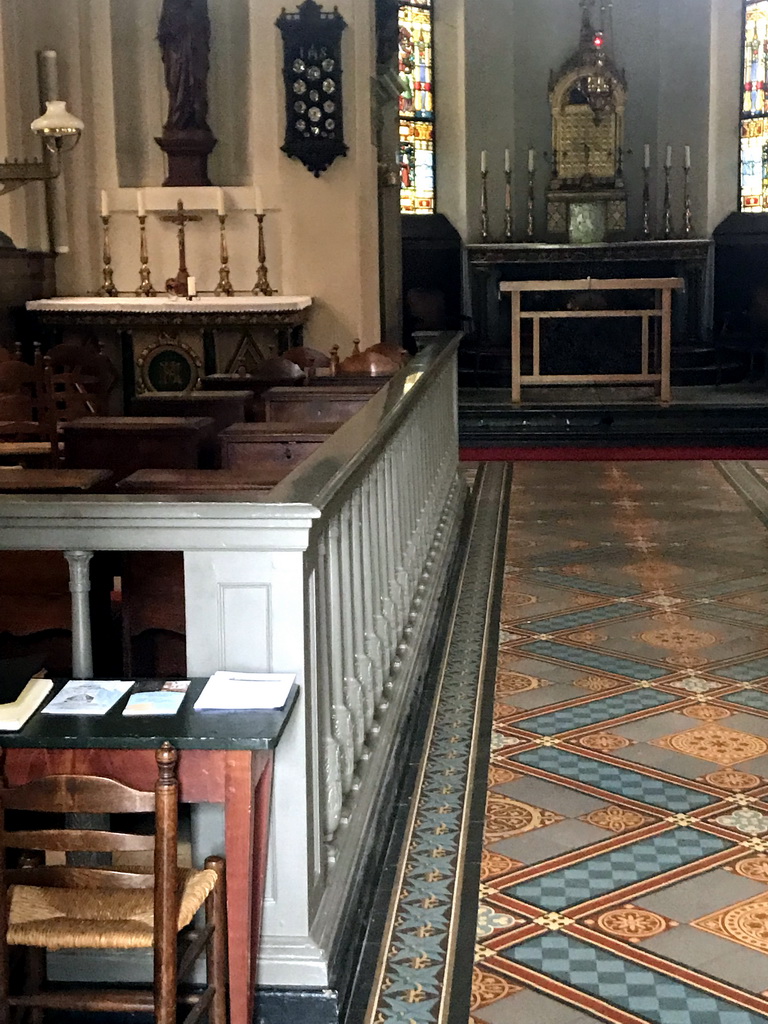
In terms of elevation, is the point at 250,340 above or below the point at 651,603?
above

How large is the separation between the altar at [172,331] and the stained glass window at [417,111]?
604 cm

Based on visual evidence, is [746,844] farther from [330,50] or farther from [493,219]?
[493,219]

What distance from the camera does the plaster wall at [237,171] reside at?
11.1m

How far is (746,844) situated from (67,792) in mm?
1945

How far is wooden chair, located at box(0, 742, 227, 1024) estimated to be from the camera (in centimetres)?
204

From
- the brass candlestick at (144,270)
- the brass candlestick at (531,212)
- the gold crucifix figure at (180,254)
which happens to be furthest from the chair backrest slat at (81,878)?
the brass candlestick at (531,212)

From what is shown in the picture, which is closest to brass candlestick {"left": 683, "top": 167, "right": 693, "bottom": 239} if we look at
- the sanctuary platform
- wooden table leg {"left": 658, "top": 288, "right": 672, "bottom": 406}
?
wooden table leg {"left": 658, "top": 288, "right": 672, "bottom": 406}

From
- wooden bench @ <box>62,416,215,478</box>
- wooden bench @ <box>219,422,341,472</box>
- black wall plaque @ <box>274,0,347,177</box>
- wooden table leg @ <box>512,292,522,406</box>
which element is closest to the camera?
wooden bench @ <box>219,422,341,472</box>

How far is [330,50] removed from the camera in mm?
11000

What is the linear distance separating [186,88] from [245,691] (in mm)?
9449

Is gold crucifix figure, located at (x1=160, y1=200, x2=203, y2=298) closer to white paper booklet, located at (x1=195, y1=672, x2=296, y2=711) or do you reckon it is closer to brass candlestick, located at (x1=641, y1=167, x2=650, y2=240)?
brass candlestick, located at (x1=641, y1=167, x2=650, y2=240)

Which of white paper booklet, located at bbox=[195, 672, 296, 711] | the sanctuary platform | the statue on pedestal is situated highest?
the statue on pedestal

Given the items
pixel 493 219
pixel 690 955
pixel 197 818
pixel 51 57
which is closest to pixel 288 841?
pixel 197 818

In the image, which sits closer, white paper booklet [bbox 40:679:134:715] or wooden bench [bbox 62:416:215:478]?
white paper booklet [bbox 40:679:134:715]
